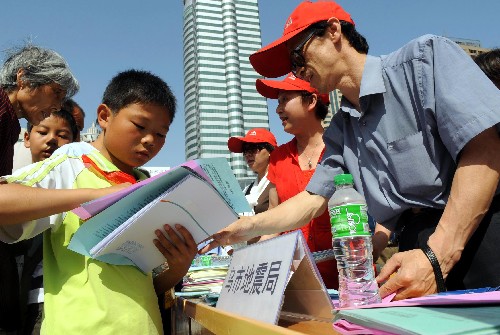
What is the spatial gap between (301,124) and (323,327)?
1.66 meters

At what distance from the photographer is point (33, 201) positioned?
1026 mm

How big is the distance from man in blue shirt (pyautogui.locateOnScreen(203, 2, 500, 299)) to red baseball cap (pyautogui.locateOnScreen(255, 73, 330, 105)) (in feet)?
2.29

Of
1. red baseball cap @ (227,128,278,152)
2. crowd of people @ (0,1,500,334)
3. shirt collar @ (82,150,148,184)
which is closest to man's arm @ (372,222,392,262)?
crowd of people @ (0,1,500,334)

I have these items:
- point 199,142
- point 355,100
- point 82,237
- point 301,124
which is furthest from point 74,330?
point 199,142

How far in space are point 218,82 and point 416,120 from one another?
223 feet

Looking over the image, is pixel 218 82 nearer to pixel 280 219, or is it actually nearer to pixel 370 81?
pixel 280 219

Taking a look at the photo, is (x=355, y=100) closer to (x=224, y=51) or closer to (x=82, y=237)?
(x=82, y=237)

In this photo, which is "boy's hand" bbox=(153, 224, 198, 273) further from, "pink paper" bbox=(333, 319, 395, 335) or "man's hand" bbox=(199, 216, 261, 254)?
"pink paper" bbox=(333, 319, 395, 335)

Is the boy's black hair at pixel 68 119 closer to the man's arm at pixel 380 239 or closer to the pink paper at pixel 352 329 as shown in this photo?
the man's arm at pixel 380 239

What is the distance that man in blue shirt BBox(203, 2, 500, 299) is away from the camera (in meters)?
0.96

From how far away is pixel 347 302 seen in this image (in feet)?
2.94

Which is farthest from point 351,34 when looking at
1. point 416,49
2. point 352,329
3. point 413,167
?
point 352,329

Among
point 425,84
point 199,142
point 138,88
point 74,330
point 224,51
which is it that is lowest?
point 74,330

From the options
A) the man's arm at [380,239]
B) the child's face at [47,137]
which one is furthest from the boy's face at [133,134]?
the child's face at [47,137]
